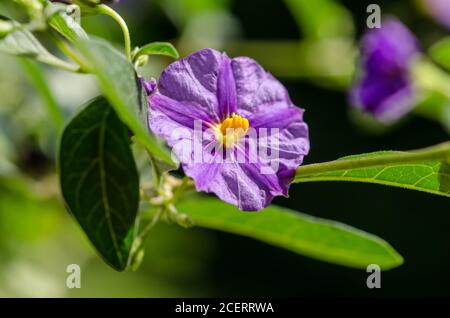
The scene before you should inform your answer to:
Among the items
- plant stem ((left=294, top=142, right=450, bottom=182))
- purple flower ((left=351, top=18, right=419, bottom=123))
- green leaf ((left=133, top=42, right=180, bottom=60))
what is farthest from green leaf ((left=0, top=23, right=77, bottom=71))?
purple flower ((left=351, top=18, right=419, bottom=123))

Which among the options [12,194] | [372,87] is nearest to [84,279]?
[12,194]

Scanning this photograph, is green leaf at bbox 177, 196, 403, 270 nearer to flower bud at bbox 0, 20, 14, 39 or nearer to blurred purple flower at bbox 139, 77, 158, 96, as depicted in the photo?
blurred purple flower at bbox 139, 77, 158, 96

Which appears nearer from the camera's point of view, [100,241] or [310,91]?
[100,241]

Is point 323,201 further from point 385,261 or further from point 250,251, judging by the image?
point 385,261

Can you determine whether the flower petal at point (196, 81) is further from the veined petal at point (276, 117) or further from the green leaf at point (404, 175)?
the green leaf at point (404, 175)

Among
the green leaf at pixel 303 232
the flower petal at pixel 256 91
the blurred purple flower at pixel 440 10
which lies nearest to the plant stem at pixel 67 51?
the flower petal at pixel 256 91

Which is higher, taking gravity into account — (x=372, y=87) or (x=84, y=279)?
(x=372, y=87)
